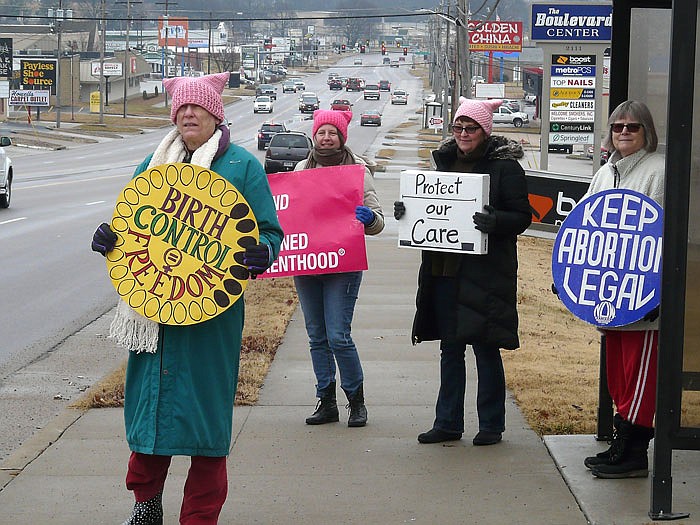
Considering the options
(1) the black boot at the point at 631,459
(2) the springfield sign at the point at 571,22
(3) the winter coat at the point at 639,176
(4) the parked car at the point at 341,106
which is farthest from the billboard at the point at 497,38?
(1) the black boot at the point at 631,459

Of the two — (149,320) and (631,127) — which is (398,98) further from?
(149,320)

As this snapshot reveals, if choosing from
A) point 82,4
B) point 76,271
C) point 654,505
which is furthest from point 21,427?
point 82,4

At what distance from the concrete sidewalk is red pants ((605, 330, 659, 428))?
37 cm

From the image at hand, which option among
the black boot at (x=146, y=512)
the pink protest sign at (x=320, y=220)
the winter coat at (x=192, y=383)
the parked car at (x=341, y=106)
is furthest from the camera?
the parked car at (x=341, y=106)

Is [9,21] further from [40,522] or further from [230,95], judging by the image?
[40,522]

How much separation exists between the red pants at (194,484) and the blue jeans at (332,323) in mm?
2074

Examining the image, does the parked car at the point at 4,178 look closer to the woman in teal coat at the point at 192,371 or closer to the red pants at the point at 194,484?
the woman in teal coat at the point at 192,371

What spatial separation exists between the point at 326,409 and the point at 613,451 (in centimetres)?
199

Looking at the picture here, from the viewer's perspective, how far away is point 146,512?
16.0 feet

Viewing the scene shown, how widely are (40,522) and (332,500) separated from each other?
1351 mm

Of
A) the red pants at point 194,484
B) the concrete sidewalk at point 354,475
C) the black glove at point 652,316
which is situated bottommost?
the concrete sidewalk at point 354,475

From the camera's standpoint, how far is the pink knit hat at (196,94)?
4.79 metres

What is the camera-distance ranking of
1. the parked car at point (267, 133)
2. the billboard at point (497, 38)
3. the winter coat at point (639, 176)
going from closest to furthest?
the winter coat at point (639, 176)
the billboard at point (497, 38)
the parked car at point (267, 133)

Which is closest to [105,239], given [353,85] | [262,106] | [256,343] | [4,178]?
[256,343]
